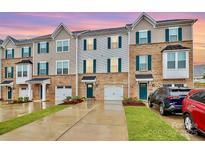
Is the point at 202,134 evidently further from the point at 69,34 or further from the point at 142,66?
the point at 69,34

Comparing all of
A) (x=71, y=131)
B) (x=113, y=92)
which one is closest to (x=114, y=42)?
(x=113, y=92)

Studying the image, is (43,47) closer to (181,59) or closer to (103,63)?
(103,63)

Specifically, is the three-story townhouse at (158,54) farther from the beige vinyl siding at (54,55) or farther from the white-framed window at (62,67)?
the white-framed window at (62,67)

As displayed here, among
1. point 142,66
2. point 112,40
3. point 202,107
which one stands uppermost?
point 112,40

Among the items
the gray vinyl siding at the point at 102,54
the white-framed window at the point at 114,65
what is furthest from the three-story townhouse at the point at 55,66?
the white-framed window at the point at 114,65

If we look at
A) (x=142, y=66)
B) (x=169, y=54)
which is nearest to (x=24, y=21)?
(x=142, y=66)

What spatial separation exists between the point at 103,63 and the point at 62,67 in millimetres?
5372

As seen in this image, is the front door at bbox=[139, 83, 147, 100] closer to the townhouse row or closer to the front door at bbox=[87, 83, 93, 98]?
the townhouse row

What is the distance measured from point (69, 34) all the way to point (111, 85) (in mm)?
8322

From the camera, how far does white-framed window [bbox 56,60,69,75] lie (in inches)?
1051

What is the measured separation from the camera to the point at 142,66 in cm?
2331

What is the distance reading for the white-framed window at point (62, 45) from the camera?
26812mm

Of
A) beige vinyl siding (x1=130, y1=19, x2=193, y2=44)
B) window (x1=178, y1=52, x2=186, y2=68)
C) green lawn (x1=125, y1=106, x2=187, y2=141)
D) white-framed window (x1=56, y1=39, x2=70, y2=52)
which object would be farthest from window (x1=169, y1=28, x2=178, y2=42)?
green lawn (x1=125, y1=106, x2=187, y2=141)

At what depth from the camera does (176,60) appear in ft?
71.0
